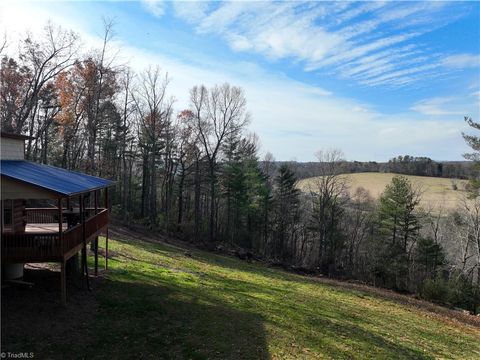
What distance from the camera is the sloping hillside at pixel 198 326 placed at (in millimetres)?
9156

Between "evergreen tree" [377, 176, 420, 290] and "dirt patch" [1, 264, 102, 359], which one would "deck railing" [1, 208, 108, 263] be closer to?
"dirt patch" [1, 264, 102, 359]

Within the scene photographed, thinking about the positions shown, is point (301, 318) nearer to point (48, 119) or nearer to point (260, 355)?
point (260, 355)

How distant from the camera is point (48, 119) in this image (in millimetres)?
39125

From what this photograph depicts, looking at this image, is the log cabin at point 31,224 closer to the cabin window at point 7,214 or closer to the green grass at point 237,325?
the cabin window at point 7,214

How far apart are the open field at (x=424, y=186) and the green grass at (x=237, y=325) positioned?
3088 cm

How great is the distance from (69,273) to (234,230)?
36.8 meters

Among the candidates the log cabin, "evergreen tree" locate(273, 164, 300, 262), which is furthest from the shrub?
the log cabin

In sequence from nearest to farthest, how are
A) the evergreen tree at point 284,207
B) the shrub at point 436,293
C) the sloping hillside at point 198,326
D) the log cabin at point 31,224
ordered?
the sloping hillside at point 198,326 → the log cabin at point 31,224 → the shrub at point 436,293 → the evergreen tree at point 284,207

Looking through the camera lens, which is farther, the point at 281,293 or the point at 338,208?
the point at 338,208

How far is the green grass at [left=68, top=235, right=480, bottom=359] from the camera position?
31.3 ft

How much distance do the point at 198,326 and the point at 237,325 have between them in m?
1.26

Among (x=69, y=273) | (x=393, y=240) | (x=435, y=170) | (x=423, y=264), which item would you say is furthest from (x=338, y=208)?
(x=435, y=170)

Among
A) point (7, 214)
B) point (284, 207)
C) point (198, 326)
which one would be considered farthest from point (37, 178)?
point (284, 207)

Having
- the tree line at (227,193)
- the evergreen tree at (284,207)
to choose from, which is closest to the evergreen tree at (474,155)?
the tree line at (227,193)
